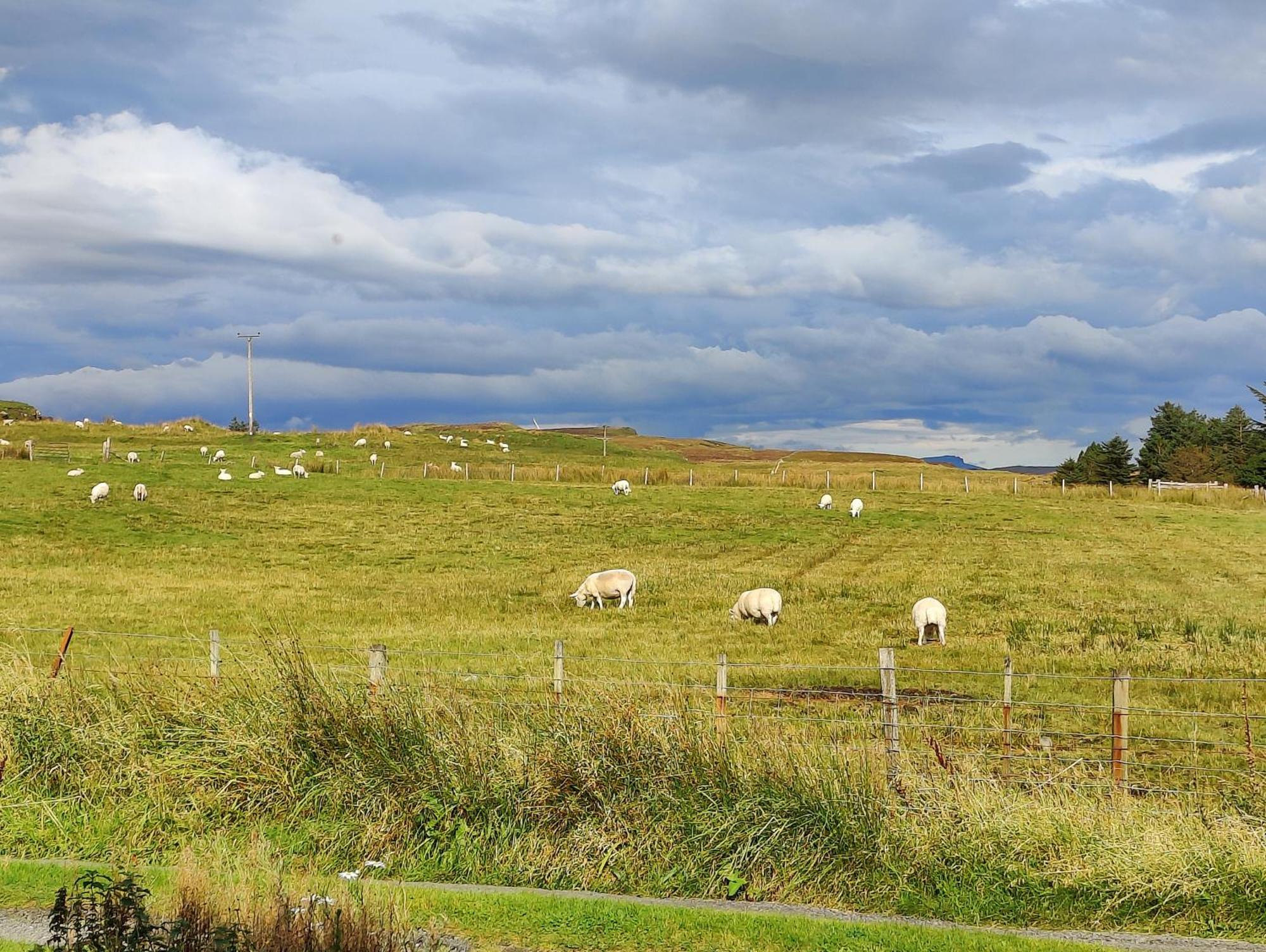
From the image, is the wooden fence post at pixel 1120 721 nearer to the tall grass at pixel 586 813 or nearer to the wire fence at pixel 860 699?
the wire fence at pixel 860 699

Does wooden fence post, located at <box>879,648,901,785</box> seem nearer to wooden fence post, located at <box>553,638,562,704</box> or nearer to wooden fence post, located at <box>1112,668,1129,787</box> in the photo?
wooden fence post, located at <box>1112,668,1129,787</box>

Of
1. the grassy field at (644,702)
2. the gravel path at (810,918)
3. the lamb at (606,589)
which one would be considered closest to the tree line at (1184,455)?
the grassy field at (644,702)

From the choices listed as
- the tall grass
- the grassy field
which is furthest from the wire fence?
the tall grass

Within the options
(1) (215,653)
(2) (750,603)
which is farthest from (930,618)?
(1) (215,653)

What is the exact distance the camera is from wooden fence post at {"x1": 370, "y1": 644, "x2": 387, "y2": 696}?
1326cm

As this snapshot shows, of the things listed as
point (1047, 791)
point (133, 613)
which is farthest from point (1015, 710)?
point (133, 613)

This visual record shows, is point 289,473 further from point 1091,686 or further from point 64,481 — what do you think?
point 1091,686

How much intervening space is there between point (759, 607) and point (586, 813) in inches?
746

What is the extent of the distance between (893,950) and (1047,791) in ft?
11.7

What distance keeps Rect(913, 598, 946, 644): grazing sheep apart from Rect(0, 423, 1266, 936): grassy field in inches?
31.4

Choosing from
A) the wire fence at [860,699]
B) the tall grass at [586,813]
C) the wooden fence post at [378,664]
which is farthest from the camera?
the wooden fence post at [378,664]

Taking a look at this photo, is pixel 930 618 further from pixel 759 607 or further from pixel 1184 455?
pixel 1184 455

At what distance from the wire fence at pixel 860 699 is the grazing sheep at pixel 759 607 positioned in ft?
18.1

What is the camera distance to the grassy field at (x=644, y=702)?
1056 centimetres
